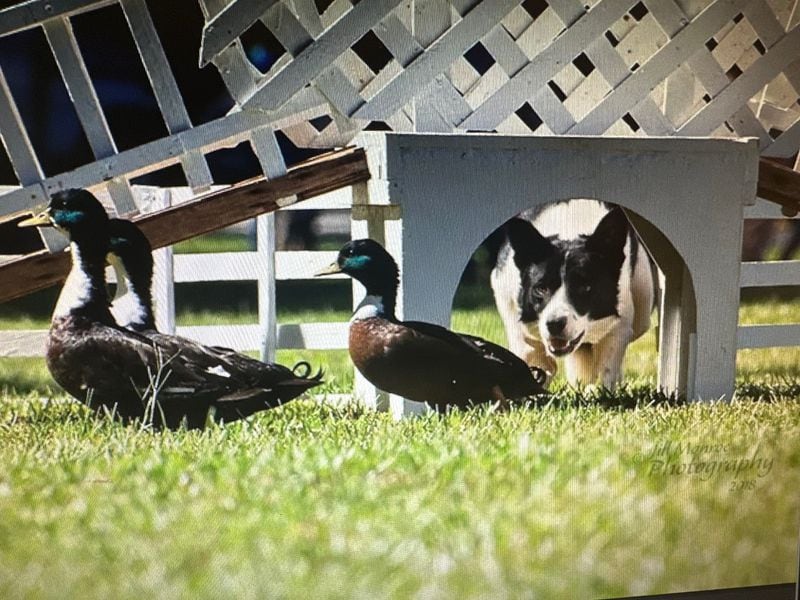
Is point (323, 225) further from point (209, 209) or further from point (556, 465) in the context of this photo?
point (556, 465)

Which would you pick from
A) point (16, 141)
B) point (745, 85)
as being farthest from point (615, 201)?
point (16, 141)

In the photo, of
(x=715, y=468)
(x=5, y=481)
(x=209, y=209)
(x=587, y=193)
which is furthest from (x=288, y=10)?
(x=715, y=468)

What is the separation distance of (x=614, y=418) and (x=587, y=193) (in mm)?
603

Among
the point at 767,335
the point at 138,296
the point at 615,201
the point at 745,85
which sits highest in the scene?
the point at 745,85

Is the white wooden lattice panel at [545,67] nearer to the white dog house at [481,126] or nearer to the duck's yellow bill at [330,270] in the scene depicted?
the white dog house at [481,126]

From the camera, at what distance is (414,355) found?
A: 2438 millimetres

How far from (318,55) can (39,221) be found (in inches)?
29.0

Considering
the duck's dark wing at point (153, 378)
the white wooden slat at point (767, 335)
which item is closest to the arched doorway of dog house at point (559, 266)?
the white wooden slat at point (767, 335)

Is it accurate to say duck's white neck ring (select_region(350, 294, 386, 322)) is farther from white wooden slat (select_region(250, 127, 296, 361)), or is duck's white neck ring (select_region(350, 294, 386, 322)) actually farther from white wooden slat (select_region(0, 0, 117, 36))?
white wooden slat (select_region(0, 0, 117, 36))

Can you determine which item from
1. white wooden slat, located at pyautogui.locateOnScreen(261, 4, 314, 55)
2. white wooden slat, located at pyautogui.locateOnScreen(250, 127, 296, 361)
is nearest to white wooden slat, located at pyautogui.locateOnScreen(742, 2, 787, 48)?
white wooden slat, located at pyautogui.locateOnScreen(261, 4, 314, 55)

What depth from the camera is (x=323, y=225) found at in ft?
7.74

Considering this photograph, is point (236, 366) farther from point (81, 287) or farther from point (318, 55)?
point (318, 55)

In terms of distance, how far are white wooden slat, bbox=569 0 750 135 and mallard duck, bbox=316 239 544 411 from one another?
0.61 metres

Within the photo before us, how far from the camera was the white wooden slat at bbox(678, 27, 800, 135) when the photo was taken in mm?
2564
